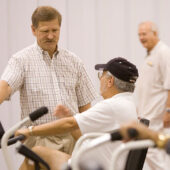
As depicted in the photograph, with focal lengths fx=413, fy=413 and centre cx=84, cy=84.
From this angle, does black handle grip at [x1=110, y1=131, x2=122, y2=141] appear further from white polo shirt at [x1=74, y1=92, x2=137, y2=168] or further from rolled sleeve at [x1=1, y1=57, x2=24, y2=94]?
rolled sleeve at [x1=1, y1=57, x2=24, y2=94]

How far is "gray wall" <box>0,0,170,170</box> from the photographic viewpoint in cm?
396

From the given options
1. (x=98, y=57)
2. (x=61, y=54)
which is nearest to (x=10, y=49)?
(x=98, y=57)

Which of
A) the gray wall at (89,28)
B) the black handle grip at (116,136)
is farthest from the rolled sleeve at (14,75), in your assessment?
the gray wall at (89,28)

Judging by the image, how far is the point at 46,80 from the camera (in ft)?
7.11

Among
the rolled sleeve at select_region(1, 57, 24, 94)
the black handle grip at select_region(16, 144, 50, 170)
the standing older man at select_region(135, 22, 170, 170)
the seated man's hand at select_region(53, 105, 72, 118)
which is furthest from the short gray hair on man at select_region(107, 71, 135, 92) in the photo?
→ the standing older man at select_region(135, 22, 170, 170)

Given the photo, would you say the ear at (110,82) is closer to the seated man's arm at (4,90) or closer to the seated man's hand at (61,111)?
the seated man's hand at (61,111)

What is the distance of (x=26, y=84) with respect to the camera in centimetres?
214

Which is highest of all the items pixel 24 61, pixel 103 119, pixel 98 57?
pixel 24 61

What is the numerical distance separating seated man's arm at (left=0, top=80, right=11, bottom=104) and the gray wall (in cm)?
189

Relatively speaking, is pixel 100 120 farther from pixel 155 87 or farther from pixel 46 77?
pixel 155 87

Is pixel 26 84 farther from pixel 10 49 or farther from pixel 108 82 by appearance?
pixel 10 49

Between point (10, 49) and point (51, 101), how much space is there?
1953 millimetres

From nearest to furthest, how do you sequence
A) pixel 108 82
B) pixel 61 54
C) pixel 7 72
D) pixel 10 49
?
pixel 108 82 < pixel 7 72 < pixel 61 54 < pixel 10 49

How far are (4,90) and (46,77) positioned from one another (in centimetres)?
25
